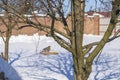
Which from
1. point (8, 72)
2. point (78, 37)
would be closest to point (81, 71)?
point (78, 37)

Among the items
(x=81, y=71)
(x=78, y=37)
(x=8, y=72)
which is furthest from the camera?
(x=8, y=72)

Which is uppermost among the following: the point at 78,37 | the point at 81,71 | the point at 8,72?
the point at 78,37

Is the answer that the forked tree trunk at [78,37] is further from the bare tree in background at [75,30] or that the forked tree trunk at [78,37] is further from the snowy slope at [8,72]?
the snowy slope at [8,72]

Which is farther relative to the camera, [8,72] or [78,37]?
[8,72]

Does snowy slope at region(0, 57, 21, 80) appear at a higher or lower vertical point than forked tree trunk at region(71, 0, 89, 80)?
lower

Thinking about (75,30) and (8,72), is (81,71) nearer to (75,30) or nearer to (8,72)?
(75,30)

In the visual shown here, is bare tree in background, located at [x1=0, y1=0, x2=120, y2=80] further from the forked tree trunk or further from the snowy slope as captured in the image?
the snowy slope

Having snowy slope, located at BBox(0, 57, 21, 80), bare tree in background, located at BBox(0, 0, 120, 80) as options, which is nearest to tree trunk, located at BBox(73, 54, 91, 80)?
bare tree in background, located at BBox(0, 0, 120, 80)

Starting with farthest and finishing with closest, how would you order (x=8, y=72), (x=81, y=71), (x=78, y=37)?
(x=8, y=72)
(x=81, y=71)
(x=78, y=37)

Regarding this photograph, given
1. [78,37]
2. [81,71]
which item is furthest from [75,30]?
[81,71]

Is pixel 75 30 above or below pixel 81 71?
above

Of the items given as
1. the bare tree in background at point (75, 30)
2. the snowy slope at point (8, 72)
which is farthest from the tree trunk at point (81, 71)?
the snowy slope at point (8, 72)

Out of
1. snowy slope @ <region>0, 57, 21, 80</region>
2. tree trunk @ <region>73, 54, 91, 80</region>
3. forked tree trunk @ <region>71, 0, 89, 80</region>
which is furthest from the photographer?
snowy slope @ <region>0, 57, 21, 80</region>

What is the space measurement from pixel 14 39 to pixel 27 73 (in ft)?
69.7
